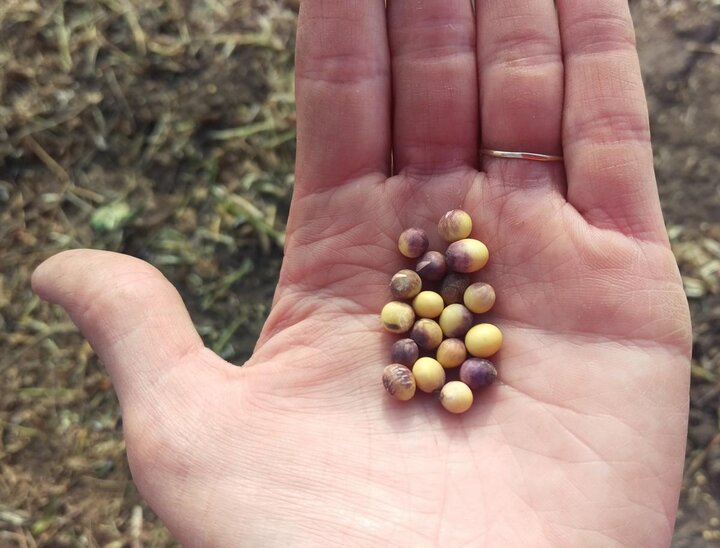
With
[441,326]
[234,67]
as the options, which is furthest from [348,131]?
[234,67]

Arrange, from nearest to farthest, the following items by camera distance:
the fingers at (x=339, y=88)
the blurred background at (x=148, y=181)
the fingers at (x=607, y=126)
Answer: the fingers at (x=607, y=126) → the fingers at (x=339, y=88) → the blurred background at (x=148, y=181)

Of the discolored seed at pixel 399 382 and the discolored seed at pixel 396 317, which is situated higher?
the discolored seed at pixel 396 317

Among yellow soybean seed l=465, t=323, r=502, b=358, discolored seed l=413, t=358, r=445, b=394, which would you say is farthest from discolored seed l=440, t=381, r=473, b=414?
yellow soybean seed l=465, t=323, r=502, b=358

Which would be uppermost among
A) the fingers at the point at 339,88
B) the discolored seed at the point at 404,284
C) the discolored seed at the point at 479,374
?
the fingers at the point at 339,88

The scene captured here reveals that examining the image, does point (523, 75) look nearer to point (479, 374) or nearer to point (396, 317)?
point (396, 317)

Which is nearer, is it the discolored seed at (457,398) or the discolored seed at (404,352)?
the discolored seed at (457,398)

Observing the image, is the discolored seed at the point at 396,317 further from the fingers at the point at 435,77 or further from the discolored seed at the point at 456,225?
the fingers at the point at 435,77

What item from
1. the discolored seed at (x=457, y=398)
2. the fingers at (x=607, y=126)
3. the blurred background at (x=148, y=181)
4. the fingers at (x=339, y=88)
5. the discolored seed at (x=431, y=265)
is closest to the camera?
the discolored seed at (x=457, y=398)

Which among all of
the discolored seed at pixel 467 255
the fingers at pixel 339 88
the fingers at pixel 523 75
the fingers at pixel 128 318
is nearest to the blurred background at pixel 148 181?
the fingers at pixel 339 88
